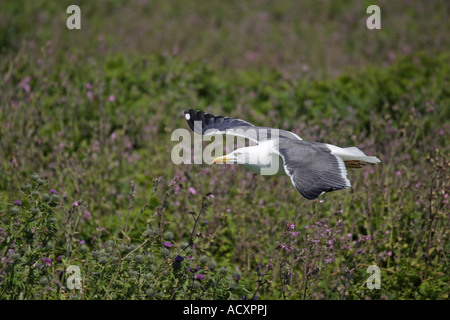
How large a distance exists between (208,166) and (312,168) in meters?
1.90

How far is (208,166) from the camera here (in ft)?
18.0

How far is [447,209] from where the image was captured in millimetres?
4301

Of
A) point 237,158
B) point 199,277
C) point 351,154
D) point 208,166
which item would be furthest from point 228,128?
point 199,277

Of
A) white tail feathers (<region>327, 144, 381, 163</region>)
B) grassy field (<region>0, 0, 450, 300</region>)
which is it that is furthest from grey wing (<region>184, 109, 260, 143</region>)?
white tail feathers (<region>327, 144, 381, 163</region>)

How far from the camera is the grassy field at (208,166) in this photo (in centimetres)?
348

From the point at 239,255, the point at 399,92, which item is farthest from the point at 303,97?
the point at 239,255

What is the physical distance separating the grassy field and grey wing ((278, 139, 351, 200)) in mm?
274

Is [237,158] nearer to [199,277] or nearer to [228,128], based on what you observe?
[228,128]

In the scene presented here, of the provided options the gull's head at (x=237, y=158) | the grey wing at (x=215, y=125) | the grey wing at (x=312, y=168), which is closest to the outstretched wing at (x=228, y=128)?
the grey wing at (x=215, y=125)

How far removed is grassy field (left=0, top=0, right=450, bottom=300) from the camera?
348 centimetres

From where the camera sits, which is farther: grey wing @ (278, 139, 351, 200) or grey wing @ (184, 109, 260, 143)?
grey wing @ (184, 109, 260, 143)

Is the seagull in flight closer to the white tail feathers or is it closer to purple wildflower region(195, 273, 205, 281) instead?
the white tail feathers

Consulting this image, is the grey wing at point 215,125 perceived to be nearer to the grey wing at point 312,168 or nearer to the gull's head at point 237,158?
the gull's head at point 237,158

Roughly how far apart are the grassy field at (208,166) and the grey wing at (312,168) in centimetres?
27
